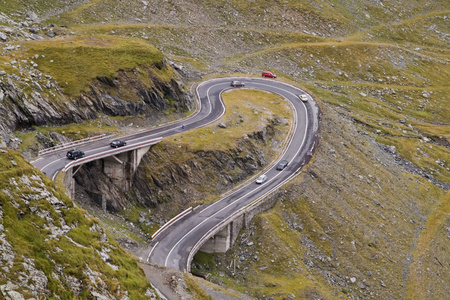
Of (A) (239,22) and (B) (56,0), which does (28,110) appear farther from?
(A) (239,22)

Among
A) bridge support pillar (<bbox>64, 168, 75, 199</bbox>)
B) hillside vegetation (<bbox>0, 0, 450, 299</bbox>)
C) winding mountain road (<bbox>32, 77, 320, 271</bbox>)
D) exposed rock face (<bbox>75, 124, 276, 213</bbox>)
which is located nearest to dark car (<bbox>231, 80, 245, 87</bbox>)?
winding mountain road (<bbox>32, 77, 320, 271</bbox>)

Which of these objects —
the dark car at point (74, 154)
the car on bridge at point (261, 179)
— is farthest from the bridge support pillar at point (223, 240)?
the dark car at point (74, 154)

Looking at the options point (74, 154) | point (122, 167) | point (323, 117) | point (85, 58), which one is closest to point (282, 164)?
point (323, 117)

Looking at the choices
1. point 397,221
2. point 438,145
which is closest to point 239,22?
point 438,145

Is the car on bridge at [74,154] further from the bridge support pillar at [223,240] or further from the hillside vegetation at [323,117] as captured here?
the bridge support pillar at [223,240]

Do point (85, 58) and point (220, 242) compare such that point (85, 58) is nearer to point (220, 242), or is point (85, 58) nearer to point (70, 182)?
point (70, 182)

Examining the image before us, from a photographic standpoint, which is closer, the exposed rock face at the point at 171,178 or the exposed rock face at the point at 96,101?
the exposed rock face at the point at 96,101
